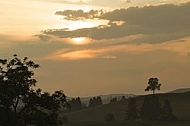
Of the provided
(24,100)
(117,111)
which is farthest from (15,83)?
(117,111)

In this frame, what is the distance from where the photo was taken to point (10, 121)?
39.4 metres

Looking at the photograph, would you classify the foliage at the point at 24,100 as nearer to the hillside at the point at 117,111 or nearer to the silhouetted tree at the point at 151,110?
the silhouetted tree at the point at 151,110

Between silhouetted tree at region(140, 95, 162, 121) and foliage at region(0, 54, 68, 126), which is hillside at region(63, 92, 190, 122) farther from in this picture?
foliage at region(0, 54, 68, 126)

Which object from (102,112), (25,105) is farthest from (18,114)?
(102,112)

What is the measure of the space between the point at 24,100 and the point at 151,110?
112 metres

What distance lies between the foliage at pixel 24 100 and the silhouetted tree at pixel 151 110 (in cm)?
10777

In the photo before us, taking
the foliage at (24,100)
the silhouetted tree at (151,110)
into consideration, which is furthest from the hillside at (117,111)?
the foliage at (24,100)

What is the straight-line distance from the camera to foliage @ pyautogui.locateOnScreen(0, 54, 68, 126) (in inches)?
1563

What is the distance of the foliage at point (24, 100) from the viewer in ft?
130

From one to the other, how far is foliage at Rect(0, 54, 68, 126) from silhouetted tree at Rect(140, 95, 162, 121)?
107769 millimetres

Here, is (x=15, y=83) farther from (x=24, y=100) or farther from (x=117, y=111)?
(x=117, y=111)

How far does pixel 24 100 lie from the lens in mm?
40594

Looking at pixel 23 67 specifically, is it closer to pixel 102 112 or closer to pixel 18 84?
pixel 18 84

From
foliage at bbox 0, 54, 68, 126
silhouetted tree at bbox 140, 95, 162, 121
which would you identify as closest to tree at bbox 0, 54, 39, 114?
foliage at bbox 0, 54, 68, 126
